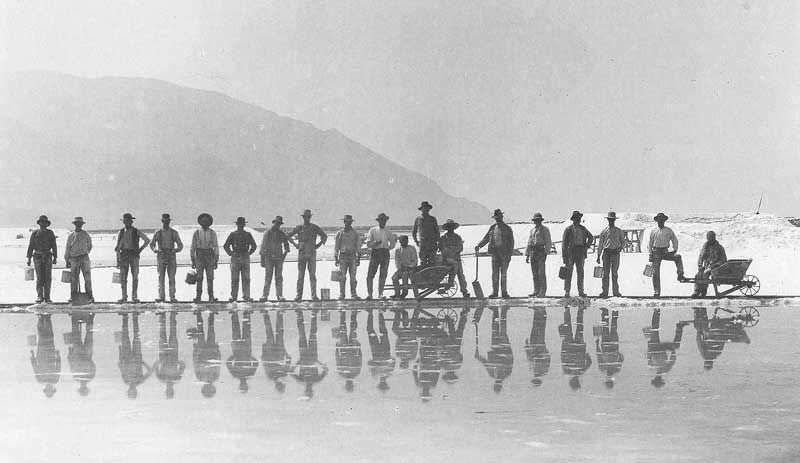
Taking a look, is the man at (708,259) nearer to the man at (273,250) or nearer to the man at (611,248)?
the man at (611,248)

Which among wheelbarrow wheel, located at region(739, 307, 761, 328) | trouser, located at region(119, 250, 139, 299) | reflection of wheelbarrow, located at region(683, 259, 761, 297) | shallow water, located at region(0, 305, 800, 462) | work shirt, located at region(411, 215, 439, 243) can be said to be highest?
work shirt, located at region(411, 215, 439, 243)

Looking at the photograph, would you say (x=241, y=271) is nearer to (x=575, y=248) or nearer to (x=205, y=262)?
(x=205, y=262)

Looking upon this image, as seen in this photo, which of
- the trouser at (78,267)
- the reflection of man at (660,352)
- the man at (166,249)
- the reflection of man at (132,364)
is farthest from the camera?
the trouser at (78,267)

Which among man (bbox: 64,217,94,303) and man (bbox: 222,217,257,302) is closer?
man (bbox: 64,217,94,303)

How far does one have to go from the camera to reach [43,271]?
1537cm

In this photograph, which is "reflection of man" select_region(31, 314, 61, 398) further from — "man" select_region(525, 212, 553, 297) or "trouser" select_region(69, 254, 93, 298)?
"man" select_region(525, 212, 553, 297)

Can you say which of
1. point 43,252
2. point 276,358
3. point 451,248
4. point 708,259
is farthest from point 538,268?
point 43,252

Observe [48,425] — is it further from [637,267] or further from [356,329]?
[637,267]

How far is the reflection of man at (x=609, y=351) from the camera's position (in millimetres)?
8695

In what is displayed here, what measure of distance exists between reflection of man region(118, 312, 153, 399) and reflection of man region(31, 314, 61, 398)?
0.64 meters

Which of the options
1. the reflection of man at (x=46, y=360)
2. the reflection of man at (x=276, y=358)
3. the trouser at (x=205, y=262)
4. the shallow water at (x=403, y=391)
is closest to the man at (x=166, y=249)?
the trouser at (x=205, y=262)

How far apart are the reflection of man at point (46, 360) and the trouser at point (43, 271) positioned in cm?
268

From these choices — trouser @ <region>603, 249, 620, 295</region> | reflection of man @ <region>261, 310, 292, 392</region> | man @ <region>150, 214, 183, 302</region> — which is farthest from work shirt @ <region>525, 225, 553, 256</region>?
man @ <region>150, 214, 183, 302</region>

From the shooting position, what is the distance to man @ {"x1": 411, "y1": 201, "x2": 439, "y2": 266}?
15523 millimetres
